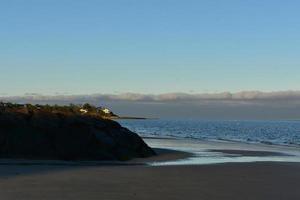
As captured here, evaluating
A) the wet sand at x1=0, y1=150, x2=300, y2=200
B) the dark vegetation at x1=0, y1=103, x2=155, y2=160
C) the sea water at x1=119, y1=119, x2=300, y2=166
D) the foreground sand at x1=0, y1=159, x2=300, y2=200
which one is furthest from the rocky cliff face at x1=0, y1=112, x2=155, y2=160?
the foreground sand at x1=0, y1=159, x2=300, y2=200

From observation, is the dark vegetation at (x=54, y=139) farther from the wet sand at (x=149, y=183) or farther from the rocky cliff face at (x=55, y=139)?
the wet sand at (x=149, y=183)

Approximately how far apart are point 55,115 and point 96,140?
321 centimetres

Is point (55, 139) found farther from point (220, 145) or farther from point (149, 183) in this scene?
point (220, 145)

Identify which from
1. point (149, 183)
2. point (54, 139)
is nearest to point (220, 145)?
point (54, 139)

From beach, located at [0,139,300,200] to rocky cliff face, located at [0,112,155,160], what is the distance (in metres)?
4.19

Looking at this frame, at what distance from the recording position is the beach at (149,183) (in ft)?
55.1

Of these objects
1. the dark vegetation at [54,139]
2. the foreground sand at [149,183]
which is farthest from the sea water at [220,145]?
the foreground sand at [149,183]

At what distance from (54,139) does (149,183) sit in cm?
1390

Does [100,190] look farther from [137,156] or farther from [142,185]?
[137,156]

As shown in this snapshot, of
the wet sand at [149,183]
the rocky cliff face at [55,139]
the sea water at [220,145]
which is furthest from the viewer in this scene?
the sea water at [220,145]

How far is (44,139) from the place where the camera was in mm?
32469

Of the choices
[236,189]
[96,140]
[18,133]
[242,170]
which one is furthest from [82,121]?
[236,189]

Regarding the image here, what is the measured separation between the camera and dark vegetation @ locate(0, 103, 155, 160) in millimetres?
31672

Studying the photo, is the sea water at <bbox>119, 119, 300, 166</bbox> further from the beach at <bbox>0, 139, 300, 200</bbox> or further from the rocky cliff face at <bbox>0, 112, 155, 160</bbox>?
the beach at <bbox>0, 139, 300, 200</bbox>
